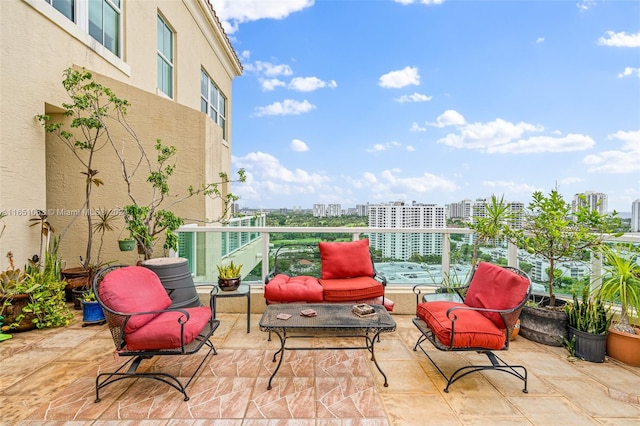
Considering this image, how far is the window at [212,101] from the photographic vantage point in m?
8.77

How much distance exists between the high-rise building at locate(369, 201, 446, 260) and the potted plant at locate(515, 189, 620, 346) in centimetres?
117

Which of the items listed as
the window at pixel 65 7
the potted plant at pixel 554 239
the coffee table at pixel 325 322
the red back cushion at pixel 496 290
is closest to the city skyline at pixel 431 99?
the potted plant at pixel 554 239

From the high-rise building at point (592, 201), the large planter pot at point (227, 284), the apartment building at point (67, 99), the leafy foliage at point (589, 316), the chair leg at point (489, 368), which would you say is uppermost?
the apartment building at point (67, 99)

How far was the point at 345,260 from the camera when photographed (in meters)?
4.23

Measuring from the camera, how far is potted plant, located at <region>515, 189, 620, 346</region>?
11.1 feet

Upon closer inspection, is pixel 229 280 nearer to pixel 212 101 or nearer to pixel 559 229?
pixel 559 229

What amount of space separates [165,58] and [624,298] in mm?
8858

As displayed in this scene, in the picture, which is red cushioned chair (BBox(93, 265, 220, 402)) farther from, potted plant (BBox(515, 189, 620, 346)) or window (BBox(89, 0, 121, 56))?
window (BBox(89, 0, 121, 56))

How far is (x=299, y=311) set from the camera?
312cm

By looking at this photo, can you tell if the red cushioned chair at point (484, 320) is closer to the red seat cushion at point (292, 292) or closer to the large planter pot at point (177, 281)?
the red seat cushion at point (292, 292)

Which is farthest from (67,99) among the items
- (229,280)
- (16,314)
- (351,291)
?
(351,291)

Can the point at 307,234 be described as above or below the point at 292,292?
above

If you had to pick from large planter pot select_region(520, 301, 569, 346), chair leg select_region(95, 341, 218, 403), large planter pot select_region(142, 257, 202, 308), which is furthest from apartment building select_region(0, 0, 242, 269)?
large planter pot select_region(520, 301, 569, 346)

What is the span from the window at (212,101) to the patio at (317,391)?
7.29 metres
